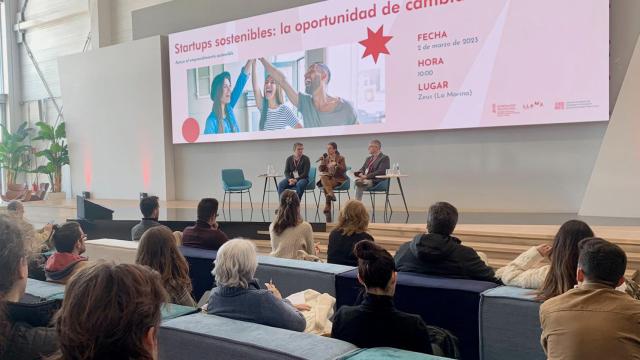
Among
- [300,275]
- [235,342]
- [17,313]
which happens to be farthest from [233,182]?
[17,313]

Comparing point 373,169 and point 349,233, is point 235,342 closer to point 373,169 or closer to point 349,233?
point 349,233

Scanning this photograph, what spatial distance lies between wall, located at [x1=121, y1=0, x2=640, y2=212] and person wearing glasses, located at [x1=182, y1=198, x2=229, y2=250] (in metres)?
4.78

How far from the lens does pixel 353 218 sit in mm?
3680

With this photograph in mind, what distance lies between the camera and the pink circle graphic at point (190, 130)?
10.6m

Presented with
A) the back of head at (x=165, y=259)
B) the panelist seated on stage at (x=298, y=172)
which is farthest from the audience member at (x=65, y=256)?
the panelist seated on stage at (x=298, y=172)

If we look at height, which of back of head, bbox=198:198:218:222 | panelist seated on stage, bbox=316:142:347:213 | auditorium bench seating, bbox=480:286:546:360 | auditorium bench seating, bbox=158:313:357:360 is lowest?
auditorium bench seating, bbox=480:286:546:360

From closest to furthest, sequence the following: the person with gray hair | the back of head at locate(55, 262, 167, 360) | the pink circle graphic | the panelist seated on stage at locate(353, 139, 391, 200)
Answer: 1. the back of head at locate(55, 262, 167, 360)
2. the person with gray hair
3. the panelist seated on stage at locate(353, 139, 391, 200)
4. the pink circle graphic

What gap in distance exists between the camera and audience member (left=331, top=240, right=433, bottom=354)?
1916mm

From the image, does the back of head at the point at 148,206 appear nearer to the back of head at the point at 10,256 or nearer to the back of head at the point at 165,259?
the back of head at the point at 165,259

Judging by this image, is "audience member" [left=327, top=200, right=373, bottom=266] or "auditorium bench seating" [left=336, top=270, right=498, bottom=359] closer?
"auditorium bench seating" [left=336, top=270, right=498, bottom=359]

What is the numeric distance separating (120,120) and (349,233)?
963 centimetres

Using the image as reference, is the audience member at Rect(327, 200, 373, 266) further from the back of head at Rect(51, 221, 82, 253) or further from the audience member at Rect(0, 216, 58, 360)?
the audience member at Rect(0, 216, 58, 360)

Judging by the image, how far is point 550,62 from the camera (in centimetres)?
671

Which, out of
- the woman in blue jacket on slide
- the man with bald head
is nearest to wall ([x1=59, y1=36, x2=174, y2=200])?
the woman in blue jacket on slide
